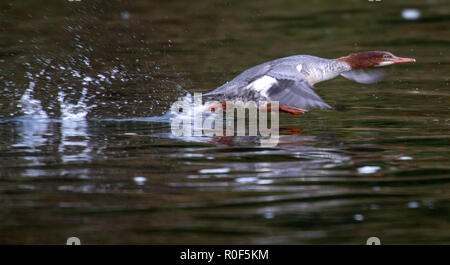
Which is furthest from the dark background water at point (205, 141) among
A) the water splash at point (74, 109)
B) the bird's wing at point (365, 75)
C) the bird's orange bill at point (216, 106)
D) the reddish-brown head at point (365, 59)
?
the bird's orange bill at point (216, 106)

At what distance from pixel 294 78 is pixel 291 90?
0.72ft

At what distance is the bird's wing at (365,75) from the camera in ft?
24.3

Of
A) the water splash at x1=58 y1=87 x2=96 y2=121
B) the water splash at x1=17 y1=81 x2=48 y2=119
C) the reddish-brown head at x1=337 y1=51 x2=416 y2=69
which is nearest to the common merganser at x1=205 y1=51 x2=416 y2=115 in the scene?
the reddish-brown head at x1=337 y1=51 x2=416 y2=69

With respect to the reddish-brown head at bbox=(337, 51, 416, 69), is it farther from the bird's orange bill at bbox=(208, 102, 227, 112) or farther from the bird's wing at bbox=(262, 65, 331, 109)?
the bird's orange bill at bbox=(208, 102, 227, 112)

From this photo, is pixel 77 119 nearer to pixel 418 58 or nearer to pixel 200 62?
pixel 200 62

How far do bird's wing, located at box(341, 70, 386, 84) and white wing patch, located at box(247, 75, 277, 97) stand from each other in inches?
55.2

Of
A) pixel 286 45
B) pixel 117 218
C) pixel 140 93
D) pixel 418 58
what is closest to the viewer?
pixel 117 218

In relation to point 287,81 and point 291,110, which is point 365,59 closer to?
point 291,110

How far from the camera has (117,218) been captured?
4000 mm

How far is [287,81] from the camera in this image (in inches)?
252

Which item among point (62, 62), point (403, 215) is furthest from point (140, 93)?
point (403, 215)

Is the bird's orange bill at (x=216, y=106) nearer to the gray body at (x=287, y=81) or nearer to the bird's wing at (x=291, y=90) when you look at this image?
the gray body at (x=287, y=81)
